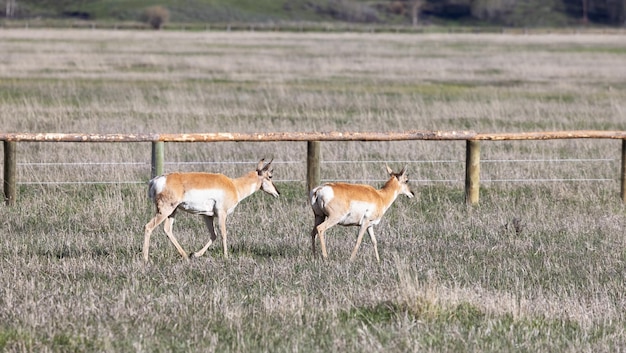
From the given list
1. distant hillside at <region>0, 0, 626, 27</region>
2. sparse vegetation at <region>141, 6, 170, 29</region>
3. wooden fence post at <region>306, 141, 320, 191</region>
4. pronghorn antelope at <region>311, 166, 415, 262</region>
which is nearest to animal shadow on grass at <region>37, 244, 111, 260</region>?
pronghorn antelope at <region>311, 166, 415, 262</region>

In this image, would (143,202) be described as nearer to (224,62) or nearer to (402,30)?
(224,62)

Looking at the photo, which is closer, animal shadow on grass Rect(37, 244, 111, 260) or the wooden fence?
animal shadow on grass Rect(37, 244, 111, 260)

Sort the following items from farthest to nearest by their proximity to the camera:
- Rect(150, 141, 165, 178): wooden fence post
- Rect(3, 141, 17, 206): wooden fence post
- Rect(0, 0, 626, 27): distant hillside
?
1. Rect(0, 0, 626, 27): distant hillside
2. Rect(150, 141, 165, 178): wooden fence post
3. Rect(3, 141, 17, 206): wooden fence post

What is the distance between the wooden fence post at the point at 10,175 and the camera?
14.5m

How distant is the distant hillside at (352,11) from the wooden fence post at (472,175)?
116m

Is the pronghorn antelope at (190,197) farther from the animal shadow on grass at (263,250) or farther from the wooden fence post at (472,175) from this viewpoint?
the wooden fence post at (472,175)

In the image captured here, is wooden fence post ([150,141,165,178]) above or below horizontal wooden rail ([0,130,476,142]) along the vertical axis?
below

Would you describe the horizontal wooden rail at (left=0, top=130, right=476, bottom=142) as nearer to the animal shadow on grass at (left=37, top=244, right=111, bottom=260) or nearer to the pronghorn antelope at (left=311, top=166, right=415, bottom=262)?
the animal shadow on grass at (left=37, top=244, right=111, bottom=260)

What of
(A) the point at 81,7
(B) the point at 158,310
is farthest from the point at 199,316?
(A) the point at 81,7

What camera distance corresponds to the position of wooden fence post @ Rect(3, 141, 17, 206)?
1454 cm

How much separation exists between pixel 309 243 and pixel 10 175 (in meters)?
4.73

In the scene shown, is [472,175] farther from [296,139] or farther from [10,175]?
[10,175]

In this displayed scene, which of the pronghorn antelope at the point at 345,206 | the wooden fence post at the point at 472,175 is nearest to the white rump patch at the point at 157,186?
the pronghorn antelope at the point at 345,206

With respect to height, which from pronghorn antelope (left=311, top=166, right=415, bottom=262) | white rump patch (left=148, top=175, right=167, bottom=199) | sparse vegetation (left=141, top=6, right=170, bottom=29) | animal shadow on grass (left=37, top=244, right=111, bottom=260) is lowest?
animal shadow on grass (left=37, top=244, right=111, bottom=260)
